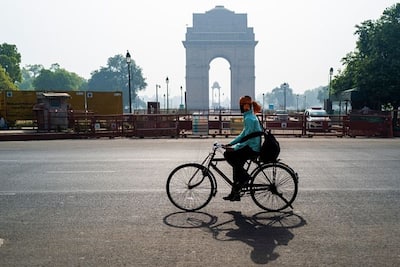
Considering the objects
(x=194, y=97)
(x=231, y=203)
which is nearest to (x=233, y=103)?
(x=194, y=97)

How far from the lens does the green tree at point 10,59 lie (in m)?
73.2

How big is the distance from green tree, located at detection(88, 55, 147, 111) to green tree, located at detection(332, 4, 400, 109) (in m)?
100

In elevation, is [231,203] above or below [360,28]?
below

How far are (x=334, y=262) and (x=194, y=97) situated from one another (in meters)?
94.7

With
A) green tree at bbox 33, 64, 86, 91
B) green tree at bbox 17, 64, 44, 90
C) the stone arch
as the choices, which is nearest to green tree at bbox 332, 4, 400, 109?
the stone arch

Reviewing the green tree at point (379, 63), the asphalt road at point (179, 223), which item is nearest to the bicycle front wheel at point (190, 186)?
the asphalt road at point (179, 223)

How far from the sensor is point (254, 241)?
4820mm

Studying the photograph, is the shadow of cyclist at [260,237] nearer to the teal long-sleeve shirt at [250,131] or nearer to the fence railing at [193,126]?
the teal long-sleeve shirt at [250,131]

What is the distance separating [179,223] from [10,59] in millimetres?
78119

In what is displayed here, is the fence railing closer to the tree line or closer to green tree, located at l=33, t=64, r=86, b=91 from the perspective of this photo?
the tree line

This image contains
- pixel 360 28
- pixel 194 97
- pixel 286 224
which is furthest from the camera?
pixel 194 97

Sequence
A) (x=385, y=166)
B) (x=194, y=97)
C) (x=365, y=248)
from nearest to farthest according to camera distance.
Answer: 1. (x=365, y=248)
2. (x=385, y=166)
3. (x=194, y=97)

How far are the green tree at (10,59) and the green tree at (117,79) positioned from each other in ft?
165

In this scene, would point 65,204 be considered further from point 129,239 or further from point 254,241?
point 254,241
